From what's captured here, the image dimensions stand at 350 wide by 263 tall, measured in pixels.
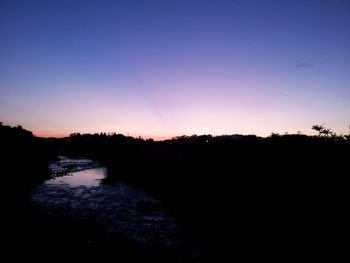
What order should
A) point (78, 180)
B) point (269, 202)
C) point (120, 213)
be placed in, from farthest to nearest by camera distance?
point (78, 180) → point (120, 213) → point (269, 202)

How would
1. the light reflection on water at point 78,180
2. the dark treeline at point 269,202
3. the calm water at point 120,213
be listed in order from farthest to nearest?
the light reflection on water at point 78,180
the calm water at point 120,213
the dark treeline at point 269,202

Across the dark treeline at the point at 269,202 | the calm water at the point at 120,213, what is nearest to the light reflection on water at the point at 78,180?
the calm water at the point at 120,213

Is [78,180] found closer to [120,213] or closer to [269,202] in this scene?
[120,213]

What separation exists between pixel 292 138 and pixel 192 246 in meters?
19.3

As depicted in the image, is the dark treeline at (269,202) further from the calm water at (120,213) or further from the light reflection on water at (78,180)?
the light reflection on water at (78,180)

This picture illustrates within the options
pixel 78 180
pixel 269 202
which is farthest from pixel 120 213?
pixel 78 180

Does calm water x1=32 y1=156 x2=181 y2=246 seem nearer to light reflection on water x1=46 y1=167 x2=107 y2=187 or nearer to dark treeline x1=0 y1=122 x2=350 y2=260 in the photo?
dark treeline x1=0 y1=122 x2=350 y2=260

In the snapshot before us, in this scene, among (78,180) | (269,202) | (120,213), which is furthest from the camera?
(78,180)

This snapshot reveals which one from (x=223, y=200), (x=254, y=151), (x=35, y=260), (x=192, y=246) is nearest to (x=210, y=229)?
(x=192, y=246)

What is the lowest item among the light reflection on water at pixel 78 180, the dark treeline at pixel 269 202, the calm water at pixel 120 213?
the light reflection on water at pixel 78 180

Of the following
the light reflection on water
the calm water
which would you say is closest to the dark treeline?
the calm water

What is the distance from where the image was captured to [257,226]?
10.9 metres

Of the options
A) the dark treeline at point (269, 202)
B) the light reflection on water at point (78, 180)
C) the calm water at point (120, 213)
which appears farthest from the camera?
the light reflection on water at point (78, 180)

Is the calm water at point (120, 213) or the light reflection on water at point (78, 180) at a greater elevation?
the calm water at point (120, 213)
